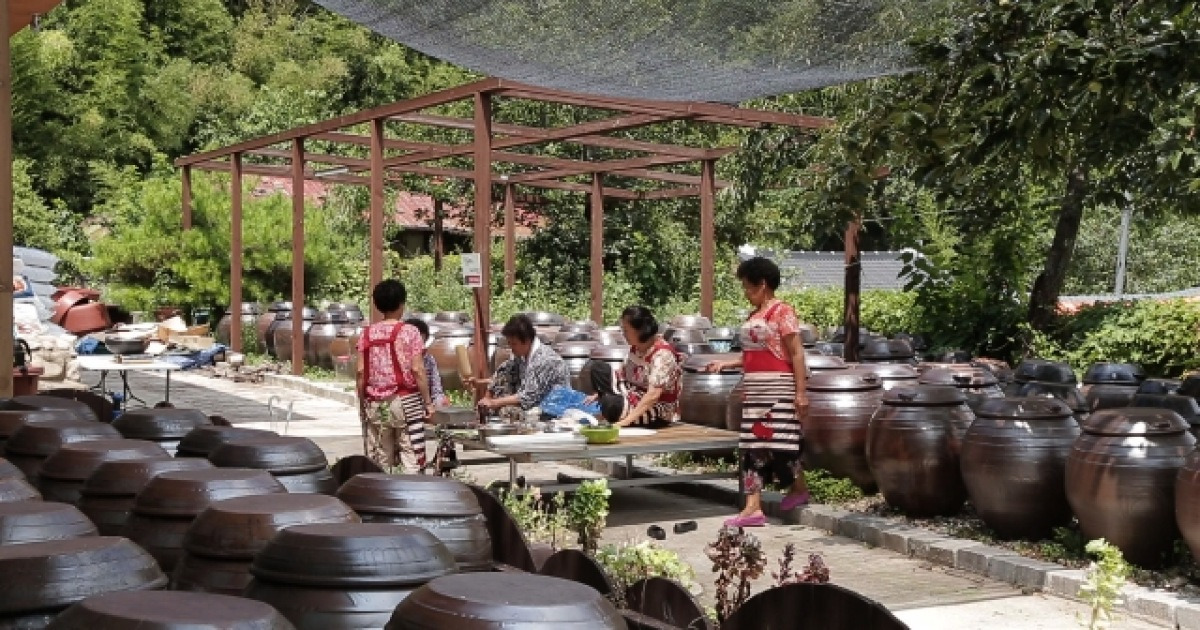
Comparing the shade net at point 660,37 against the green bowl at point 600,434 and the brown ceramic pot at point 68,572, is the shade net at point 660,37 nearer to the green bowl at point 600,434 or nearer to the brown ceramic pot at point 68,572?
the green bowl at point 600,434

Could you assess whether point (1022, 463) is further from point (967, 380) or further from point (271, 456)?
point (271, 456)

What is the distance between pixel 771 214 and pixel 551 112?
218 inches

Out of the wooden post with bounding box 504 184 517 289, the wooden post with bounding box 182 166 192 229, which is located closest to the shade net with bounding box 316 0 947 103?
the wooden post with bounding box 504 184 517 289

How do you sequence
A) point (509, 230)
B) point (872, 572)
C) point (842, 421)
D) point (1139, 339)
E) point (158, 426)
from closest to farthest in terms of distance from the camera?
1. point (158, 426)
2. point (872, 572)
3. point (842, 421)
4. point (1139, 339)
5. point (509, 230)

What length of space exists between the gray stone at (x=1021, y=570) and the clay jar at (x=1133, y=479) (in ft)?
1.04

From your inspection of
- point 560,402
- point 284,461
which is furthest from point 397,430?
point 284,461

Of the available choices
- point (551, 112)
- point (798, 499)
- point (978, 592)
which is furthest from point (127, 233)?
point (978, 592)

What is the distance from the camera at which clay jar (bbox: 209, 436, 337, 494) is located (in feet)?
15.7

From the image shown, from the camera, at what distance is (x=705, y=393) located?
38.6 ft

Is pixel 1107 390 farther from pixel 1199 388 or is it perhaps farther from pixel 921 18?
pixel 921 18

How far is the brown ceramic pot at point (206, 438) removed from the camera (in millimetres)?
5301

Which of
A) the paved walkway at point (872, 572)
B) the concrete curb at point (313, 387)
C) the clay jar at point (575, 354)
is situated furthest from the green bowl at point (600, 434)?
the concrete curb at point (313, 387)

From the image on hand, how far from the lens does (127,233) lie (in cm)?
2716

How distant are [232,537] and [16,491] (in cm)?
97
